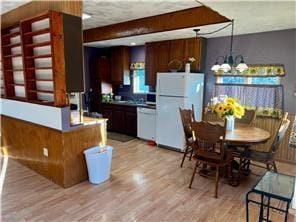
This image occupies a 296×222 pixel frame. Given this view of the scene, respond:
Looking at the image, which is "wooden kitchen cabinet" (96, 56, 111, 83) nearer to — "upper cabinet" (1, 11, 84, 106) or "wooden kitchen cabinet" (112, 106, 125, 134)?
"wooden kitchen cabinet" (112, 106, 125, 134)

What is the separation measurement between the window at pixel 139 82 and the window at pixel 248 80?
218 cm

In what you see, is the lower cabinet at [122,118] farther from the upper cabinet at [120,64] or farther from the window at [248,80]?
the window at [248,80]

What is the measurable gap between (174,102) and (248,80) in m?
1.47

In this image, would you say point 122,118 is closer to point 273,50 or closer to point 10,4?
point 10,4

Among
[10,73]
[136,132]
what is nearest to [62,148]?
[10,73]

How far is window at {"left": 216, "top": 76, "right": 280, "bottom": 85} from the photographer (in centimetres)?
403

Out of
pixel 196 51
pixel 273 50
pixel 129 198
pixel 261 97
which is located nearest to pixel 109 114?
pixel 196 51

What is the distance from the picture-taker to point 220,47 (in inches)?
179

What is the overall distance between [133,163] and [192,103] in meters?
1.67

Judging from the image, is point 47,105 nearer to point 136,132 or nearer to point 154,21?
point 154,21

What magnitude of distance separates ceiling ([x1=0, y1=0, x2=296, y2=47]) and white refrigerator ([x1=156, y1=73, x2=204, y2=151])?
0.93 m

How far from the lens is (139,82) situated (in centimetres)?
626

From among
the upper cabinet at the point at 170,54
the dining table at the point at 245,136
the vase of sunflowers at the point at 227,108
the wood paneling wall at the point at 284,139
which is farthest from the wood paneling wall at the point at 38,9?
the wood paneling wall at the point at 284,139

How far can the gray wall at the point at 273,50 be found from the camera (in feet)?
12.6
